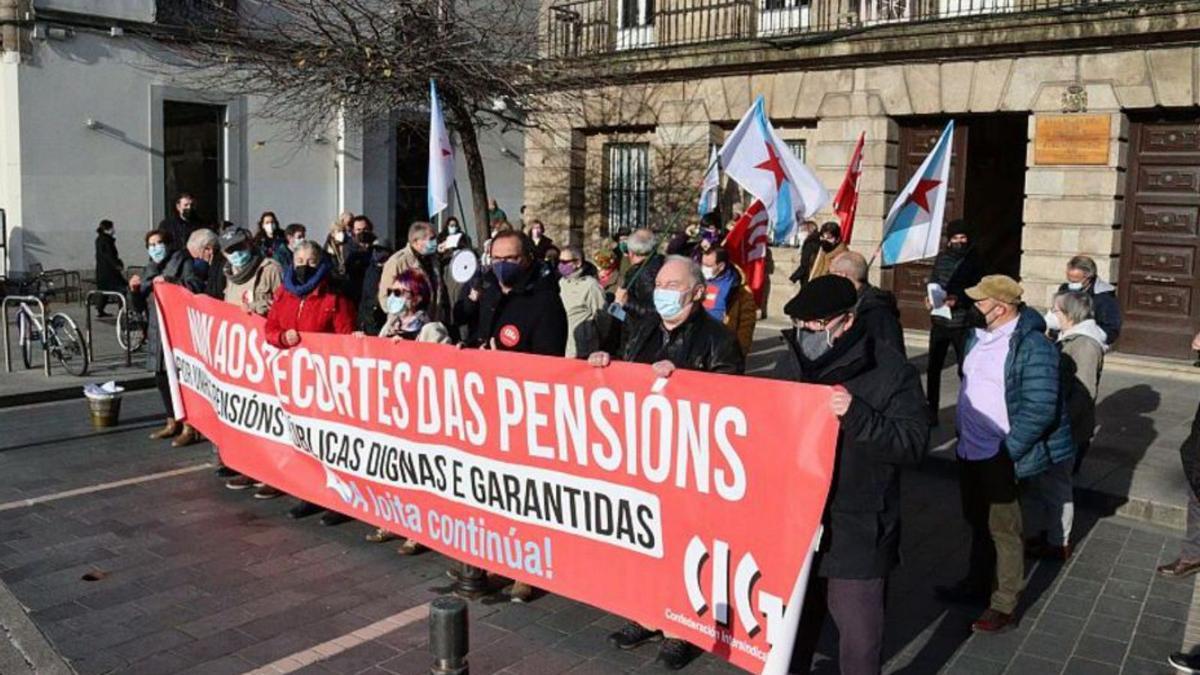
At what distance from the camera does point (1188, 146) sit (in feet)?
44.1

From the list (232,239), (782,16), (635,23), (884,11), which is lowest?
(232,239)

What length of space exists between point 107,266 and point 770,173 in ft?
36.8

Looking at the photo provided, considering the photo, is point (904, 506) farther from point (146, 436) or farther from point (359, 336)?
point (146, 436)

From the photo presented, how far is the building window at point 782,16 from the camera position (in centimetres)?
1714

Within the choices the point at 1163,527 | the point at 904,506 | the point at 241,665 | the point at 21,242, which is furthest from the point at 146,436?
the point at 21,242

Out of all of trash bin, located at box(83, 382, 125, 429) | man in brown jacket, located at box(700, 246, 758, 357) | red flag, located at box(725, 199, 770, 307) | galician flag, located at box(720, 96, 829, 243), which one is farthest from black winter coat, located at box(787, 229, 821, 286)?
trash bin, located at box(83, 382, 125, 429)

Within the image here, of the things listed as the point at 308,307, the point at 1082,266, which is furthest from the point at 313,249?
the point at 1082,266

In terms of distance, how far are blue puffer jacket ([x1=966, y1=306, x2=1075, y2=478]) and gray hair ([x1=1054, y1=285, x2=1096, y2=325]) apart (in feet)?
4.65

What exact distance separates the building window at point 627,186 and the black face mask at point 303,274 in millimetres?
12197

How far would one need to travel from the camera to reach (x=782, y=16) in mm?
17500

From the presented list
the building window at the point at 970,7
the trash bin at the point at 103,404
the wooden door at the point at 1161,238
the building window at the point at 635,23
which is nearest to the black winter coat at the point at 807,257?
the wooden door at the point at 1161,238

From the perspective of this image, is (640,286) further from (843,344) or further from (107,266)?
(107,266)

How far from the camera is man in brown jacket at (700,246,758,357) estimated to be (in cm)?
803

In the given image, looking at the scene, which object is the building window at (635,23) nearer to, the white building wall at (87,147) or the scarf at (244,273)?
the white building wall at (87,147)
